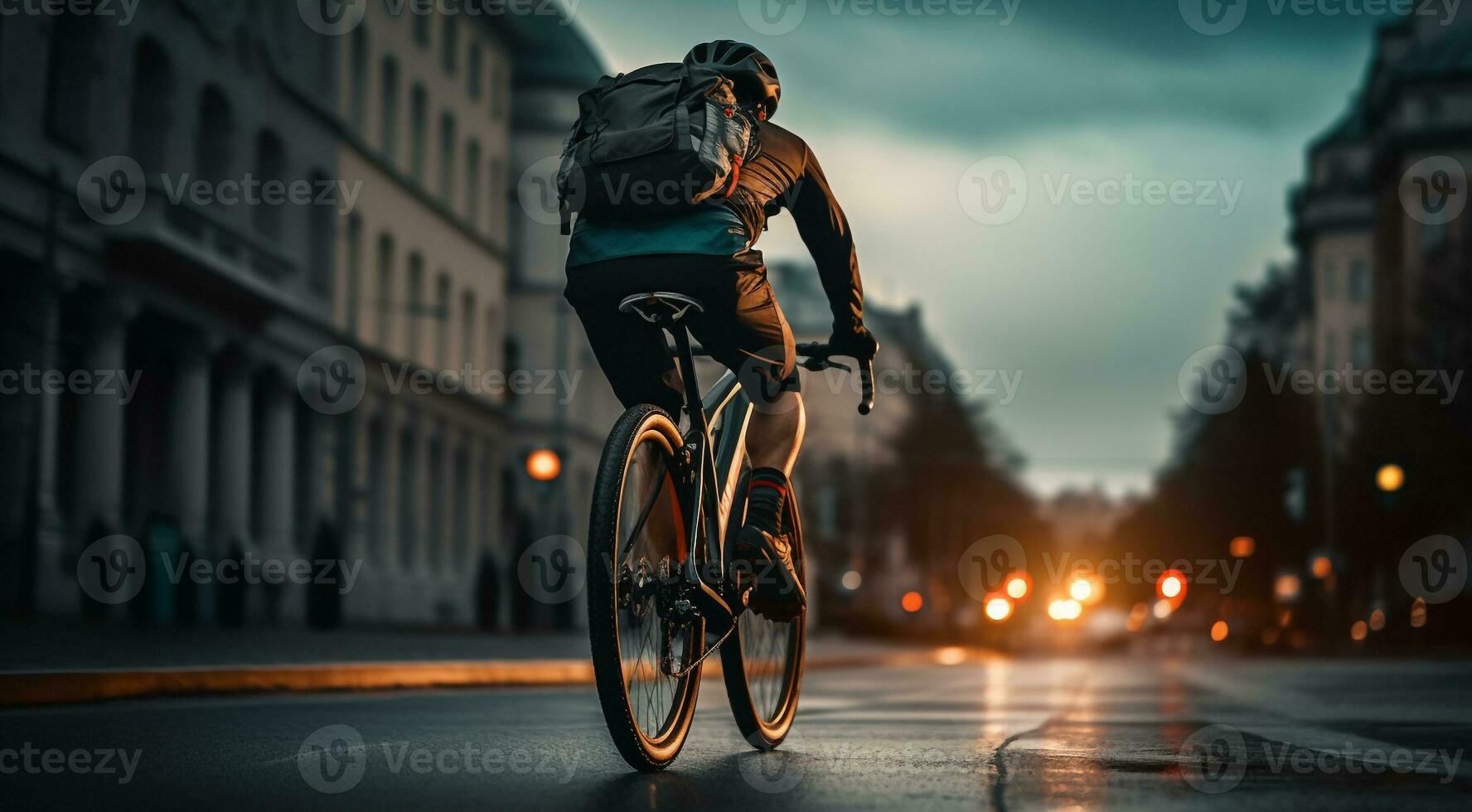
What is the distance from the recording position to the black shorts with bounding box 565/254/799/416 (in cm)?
591

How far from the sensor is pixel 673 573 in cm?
579

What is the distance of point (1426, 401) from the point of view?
155 ft

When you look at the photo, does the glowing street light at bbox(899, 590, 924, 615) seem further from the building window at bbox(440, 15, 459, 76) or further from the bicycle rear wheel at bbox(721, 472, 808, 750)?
the bicycle rear wheel at bbox(721, 472, 808, 750)

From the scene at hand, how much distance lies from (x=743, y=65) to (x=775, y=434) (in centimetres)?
118

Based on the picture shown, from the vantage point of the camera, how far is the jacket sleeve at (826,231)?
6.65 metres

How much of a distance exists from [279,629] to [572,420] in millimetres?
37686

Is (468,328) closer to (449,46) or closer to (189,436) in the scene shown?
(449,46)

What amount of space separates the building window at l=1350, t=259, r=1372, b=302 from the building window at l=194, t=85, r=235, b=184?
76.2m

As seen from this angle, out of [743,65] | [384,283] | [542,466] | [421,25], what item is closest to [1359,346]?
[421,25]

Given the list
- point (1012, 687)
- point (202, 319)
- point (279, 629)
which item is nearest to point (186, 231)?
point (202, 319)

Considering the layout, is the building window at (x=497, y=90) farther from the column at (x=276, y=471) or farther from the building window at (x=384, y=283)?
the column at (x=276, y=471)

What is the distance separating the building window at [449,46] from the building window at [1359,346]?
6010cm

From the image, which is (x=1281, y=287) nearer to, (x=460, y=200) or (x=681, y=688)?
(x=460, y=200)

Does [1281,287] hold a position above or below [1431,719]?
above
